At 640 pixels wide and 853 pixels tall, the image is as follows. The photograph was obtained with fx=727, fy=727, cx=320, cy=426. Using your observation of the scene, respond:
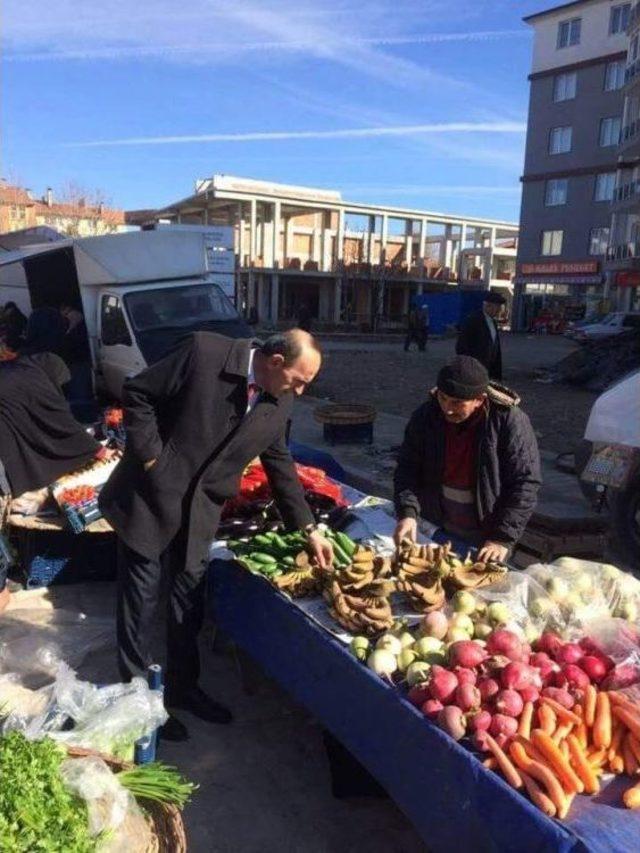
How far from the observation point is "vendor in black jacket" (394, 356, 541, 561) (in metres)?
3.55

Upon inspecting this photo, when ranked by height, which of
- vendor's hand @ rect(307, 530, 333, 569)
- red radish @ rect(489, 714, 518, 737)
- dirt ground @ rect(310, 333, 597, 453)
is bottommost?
dirt ground @ rect(310, 333, 597, 453)

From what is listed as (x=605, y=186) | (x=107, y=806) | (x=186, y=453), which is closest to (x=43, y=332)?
(x=186, y=453)

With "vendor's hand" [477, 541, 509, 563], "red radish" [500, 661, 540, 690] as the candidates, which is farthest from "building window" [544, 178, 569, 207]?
"red radish" [500, 661, 540, 690]

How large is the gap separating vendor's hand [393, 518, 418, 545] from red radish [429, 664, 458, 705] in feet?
3.90

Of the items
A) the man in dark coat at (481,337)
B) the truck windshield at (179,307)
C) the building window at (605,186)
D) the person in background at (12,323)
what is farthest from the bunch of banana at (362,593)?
the building window at (605,186)

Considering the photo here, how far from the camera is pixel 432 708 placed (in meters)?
2.40

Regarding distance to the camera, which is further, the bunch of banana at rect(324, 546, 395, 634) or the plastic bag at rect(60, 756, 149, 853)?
the bunch of banana at rect(324, 546, 395, 634)

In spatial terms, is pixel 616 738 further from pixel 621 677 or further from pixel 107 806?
pixel 107 806

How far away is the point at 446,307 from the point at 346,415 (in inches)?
1305

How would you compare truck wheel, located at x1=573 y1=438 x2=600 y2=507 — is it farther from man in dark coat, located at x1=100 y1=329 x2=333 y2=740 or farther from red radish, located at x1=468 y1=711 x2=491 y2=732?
red radish, located at x1=468 y1=711 x2=491 y2=732

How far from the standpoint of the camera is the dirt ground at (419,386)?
13.0 m

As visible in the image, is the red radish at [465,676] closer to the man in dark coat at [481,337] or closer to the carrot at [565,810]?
the carrot at [565,810]

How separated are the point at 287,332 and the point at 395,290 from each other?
52368 mm

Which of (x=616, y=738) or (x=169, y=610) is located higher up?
(x=616, y=738)
